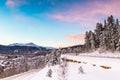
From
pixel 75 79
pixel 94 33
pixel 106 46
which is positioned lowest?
pixel 75 79

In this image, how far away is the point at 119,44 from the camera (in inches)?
2456

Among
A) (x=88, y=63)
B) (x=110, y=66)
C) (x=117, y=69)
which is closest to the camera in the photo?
(x=117, y=69)

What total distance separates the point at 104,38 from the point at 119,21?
947 cm

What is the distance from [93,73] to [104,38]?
52.8 m

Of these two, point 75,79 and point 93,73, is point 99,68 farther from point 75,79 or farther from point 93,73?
point 75,79

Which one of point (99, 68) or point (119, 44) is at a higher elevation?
point (119, 44)

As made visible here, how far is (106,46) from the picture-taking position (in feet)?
235

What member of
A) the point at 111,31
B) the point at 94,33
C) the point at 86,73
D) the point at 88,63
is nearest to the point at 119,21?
the point at 111,31

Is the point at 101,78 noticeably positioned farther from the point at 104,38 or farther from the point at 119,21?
the point at 104,38

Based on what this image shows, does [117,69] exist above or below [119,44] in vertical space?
below

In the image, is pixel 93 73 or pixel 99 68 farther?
pixel 99 68

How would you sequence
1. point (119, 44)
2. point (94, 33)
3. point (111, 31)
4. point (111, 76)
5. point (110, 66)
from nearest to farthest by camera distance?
1. point (111, 76)
2. point (110, 66)
3. point (119, 44)
4. point (111, 31)
5. point (94, 33)

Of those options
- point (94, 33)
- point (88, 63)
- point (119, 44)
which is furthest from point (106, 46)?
point (88, 63)

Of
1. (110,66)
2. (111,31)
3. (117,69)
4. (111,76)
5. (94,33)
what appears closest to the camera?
(111,76)
